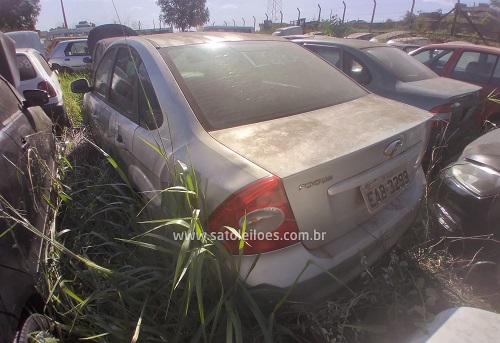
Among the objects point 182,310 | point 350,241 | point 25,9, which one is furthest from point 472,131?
point 25,9

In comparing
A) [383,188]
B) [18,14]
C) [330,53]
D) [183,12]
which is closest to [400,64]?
[330,53]

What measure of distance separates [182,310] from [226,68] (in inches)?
56.5

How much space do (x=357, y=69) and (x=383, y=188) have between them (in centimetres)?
289

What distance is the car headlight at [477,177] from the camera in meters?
1.97

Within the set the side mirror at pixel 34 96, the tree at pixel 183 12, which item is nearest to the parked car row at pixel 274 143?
the side mirror at pixel 34 96

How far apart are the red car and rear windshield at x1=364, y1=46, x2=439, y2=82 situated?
3.00ft

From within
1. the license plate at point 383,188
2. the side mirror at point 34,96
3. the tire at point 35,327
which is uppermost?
the side mirror at point 34,96

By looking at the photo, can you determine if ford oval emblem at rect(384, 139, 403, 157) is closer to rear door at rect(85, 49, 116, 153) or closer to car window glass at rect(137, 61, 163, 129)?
car window glass at rect(137, 61, 163, 129)

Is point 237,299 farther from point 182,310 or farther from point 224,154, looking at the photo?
point 224,154

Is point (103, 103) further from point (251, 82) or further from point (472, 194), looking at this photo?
point (472, 194)

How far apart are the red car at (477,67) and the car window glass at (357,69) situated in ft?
5.11

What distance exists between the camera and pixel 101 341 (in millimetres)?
1451

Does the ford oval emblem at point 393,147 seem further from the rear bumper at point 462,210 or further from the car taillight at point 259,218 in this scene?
the rear bumper at point 462,210

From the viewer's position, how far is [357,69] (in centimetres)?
407
